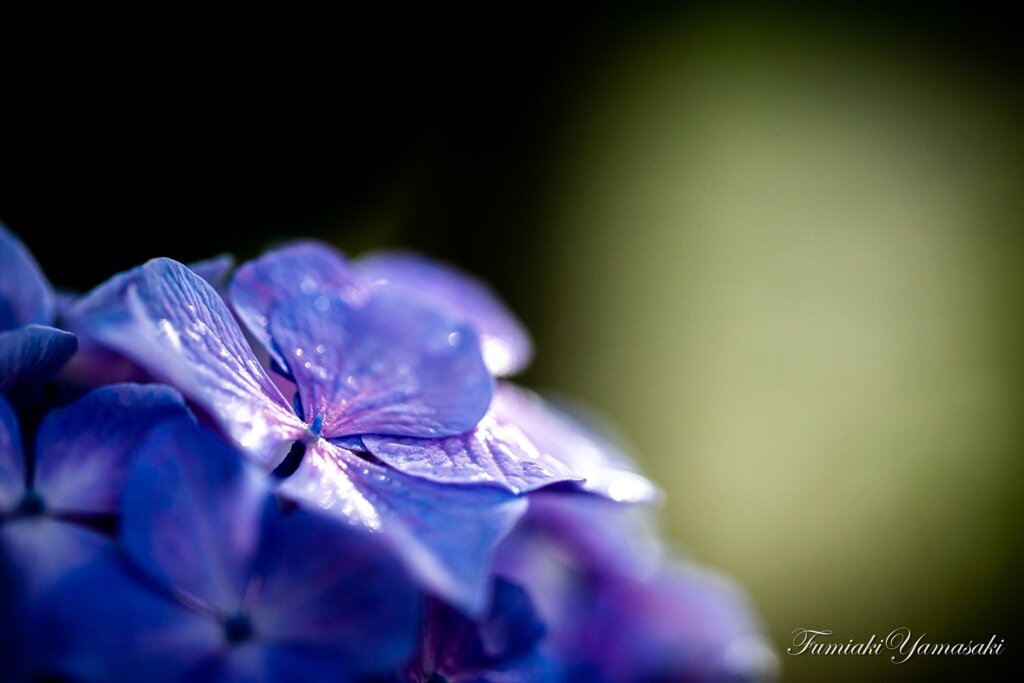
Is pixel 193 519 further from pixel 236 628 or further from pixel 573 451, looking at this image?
pixel 573 451

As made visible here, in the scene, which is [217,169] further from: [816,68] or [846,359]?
[816,68]

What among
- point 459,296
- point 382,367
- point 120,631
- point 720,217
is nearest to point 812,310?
point 720,217

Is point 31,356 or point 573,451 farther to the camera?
point 573,451

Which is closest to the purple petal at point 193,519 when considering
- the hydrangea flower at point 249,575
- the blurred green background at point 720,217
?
the hydrangea flower at point 249,575

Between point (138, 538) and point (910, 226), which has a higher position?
point (910, 226)

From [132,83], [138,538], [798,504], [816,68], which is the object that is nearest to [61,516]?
[138,538]

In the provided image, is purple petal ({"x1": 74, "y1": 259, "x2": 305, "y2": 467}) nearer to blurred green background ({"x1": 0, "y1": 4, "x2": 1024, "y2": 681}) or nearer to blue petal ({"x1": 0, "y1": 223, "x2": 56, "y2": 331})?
blue petal ({"x1": 0, "y1": 223, "x2": 56, "y2": 331})
